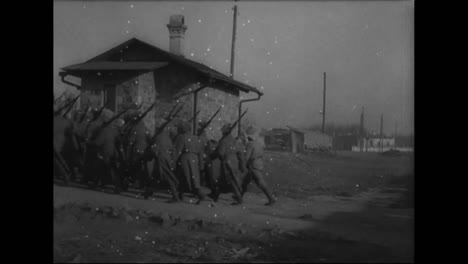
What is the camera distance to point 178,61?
465 cm

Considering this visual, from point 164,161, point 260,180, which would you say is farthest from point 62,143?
point 260,180

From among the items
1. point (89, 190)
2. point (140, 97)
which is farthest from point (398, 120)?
point (89, 190)

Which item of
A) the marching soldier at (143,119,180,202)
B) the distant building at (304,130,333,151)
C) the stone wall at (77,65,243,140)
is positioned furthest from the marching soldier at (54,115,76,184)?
the distant building at (304,130,333,151)

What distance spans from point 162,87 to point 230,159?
1.03m

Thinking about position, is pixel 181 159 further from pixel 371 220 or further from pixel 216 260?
pixel 371 220

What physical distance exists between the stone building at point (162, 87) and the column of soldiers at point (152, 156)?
98mm

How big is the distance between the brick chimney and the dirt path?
1.66 m

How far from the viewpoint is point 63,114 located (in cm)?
478

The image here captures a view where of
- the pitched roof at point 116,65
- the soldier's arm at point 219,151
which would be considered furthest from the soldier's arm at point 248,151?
the pitched roof at point 116,65

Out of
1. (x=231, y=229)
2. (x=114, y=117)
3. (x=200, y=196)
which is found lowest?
(x=231, y=229)

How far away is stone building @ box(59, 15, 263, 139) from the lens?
4652 millimetres

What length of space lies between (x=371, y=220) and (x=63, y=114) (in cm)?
340

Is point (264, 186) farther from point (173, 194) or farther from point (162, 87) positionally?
point (162, 87)
